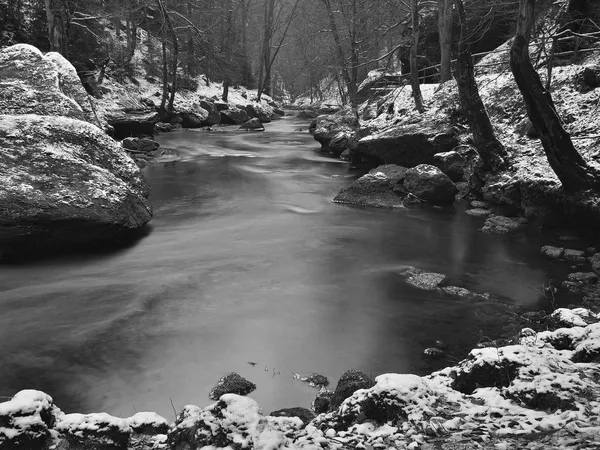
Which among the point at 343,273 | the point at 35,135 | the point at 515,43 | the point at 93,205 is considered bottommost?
the point at 343,273

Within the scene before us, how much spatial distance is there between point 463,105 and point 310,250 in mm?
5342

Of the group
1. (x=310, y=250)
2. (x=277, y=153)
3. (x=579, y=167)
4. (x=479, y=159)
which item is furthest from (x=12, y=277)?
(x=277, y=153)

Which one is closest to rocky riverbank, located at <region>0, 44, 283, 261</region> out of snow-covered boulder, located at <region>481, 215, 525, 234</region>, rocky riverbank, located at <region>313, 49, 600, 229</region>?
rocky riverbank, located at <region>313, 49, 600, 229</region>

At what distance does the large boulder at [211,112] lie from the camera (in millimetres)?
29812

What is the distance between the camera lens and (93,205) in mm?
7789

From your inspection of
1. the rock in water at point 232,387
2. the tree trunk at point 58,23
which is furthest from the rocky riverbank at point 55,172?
the tree trunk at point 58,23

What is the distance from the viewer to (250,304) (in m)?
6.36

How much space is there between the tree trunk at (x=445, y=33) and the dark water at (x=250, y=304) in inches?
287

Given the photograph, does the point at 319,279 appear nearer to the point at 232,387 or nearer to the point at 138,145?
the point at 232,387

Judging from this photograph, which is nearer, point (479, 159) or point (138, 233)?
point (138, 233)

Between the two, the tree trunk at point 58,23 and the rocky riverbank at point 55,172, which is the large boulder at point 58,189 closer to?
the rocky riverbank at point 55,172

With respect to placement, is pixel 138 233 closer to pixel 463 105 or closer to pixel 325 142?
pixel 463 105

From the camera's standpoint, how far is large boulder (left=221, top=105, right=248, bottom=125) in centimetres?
3159

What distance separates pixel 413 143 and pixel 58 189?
378 inches
